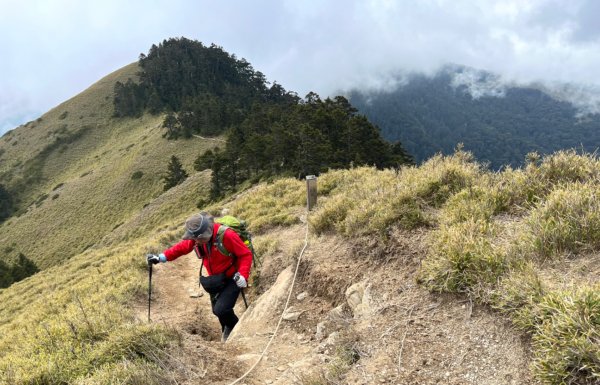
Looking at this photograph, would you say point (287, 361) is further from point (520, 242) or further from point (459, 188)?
point (459, 188)

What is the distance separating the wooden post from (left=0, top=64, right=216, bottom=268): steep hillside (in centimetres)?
3338

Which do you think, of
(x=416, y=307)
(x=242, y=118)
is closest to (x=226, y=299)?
(x=416, y=307)

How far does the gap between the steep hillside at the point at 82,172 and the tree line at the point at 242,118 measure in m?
4.26

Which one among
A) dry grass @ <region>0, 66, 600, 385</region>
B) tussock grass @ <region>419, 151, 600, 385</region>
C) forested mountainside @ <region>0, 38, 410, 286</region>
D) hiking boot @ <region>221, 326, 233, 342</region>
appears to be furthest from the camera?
forested mountainside @ <region>0, 38, 410, 286</region>

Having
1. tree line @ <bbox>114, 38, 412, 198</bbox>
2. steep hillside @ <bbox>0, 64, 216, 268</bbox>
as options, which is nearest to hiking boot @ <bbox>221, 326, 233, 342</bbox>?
tree line @ <bbox>114, 38, 412, 198</bbox>

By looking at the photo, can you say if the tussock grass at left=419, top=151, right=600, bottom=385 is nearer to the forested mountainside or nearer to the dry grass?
the dry grass

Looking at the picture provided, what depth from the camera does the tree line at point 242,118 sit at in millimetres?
43281

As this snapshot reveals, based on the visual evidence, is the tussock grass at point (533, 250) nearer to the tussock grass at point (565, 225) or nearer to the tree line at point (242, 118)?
the tussock grass at point (565, 225)

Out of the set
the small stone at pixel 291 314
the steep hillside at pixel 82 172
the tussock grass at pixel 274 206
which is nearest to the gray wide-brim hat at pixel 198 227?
the small stone at pixel 291 314

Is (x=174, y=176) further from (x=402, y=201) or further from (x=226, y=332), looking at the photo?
(x=402, y=201)

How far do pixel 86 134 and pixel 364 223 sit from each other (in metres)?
98.7

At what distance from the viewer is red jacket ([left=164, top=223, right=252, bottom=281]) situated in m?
6.32

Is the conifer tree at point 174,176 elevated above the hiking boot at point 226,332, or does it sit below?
above

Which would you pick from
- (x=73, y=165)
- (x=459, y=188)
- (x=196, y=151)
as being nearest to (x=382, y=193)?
(x=459, y=188)
